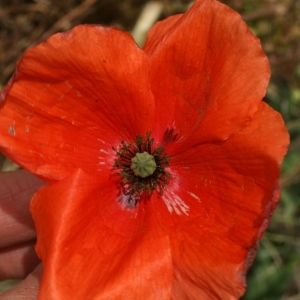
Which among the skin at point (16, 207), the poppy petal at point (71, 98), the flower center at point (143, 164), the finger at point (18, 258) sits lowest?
the finger at point (18, 258)

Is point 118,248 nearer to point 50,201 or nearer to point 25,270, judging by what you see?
point 50,201

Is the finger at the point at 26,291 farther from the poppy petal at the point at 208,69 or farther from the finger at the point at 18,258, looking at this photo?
the poppy petal at the point at 208,69

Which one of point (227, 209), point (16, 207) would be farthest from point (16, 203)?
point (227, 209)

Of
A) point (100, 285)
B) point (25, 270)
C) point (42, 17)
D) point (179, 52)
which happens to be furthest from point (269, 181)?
point (42, 17)

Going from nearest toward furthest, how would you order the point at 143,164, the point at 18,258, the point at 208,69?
the point at 208,69
the point at 143,164
the point at 18,258

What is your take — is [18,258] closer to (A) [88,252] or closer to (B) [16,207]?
(B) [16,207]

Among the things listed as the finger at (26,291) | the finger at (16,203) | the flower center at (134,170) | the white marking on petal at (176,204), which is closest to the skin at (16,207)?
the finger at (16,203)

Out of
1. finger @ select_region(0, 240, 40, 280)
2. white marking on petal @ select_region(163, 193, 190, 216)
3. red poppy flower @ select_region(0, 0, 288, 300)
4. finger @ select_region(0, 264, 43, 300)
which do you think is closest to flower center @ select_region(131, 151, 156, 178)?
red poppy flower @ select_region(0, 0, 288, 300)
